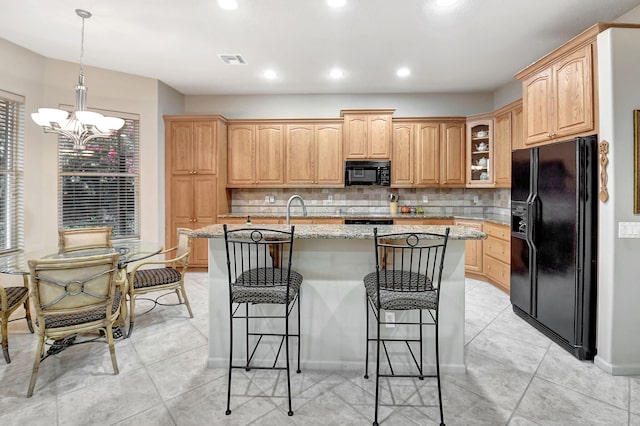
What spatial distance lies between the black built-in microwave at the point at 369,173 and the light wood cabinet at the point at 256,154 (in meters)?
1.17

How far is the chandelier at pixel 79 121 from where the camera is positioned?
2764 millimetres

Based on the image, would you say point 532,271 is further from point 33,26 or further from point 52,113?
point 33,26

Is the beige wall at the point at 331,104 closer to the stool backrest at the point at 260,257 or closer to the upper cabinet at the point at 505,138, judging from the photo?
the upper cabinet at the point at 505,138

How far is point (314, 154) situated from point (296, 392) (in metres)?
3.84

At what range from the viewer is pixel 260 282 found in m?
2.03

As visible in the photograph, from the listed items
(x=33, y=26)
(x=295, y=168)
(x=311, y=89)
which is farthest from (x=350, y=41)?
(x=33, y=26)

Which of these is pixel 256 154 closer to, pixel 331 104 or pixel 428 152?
pixel 331 104

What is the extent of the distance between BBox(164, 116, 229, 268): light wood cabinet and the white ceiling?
750mm

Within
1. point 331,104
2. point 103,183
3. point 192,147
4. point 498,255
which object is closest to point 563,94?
point 498,255

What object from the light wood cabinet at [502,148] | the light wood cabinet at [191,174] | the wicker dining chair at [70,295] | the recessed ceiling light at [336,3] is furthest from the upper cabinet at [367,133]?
the wicker dining chair at [70,295]

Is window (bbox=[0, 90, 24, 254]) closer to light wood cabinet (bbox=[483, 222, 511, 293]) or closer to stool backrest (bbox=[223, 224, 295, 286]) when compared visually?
stool backrest (bbox=[223, 224, 295, 286])

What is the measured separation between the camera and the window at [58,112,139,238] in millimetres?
4262

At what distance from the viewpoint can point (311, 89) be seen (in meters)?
5.23

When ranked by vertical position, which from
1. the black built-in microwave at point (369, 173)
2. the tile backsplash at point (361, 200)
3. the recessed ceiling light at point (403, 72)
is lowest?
the tile backsplash at point (361, 200)
